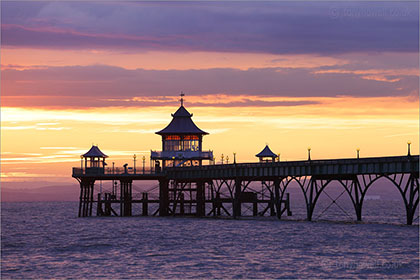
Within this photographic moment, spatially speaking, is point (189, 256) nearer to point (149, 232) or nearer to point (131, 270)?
point (131, 270)

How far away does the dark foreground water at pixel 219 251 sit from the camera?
54.1m

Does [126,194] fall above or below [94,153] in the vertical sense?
below

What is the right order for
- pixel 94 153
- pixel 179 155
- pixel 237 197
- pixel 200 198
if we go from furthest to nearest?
pixel 179 155 → pixel 94 153 → pixel 200 198 → pixel 237 197

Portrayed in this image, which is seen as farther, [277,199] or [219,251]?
[277,199]

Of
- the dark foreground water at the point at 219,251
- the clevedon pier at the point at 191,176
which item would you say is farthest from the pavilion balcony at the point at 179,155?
the dark foreground water at the point at 219,251

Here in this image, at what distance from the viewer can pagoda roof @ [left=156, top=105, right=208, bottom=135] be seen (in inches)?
4958

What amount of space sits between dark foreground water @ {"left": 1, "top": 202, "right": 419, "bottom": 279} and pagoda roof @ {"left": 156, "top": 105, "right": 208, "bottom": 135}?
32.5 metres

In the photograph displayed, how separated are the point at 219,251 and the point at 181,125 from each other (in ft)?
205

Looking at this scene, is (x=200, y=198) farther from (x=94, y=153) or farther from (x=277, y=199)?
(x=277, y=199)

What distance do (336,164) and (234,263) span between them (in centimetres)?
3083

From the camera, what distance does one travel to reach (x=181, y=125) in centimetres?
12744

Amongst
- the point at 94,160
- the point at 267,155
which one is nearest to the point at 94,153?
the point at 94,160

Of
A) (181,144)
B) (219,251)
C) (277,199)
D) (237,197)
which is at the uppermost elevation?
(181,144)

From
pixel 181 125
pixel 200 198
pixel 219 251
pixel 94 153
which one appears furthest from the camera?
pixel 181 125
